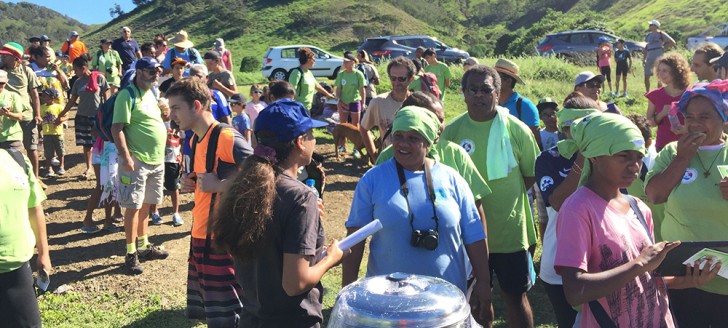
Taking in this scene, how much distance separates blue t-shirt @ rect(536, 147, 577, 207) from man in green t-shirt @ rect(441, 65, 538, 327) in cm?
23

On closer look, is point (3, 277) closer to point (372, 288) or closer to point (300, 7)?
point (372, 288)

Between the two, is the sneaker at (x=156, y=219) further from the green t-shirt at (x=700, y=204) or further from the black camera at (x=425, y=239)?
the green t-shirt at (x=700, y=204)

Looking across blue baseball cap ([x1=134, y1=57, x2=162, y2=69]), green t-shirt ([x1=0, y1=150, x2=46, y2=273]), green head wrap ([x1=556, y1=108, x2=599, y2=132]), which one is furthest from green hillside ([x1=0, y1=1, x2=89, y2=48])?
green head wrap ([x1=556, y1=108, x2=599, y2=132])

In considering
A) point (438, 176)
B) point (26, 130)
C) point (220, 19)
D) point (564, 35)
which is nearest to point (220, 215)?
point (438, 176)

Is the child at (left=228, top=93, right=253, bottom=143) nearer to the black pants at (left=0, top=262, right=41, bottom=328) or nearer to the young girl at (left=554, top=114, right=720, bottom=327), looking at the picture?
the black pants at (left=0, top=262, right=41, bottom=328)

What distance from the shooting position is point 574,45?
27.2 m

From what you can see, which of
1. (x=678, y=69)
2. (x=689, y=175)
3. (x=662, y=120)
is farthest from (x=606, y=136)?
(x=662, y=120)

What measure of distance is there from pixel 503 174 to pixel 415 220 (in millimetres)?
1092

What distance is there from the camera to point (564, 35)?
90.4 ft

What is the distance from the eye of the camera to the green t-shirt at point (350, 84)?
11.3 m

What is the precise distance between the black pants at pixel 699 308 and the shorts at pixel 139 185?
463 centimetres

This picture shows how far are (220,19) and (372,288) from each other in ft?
205

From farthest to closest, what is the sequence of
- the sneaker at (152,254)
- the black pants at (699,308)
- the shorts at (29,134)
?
the shorts at (29,134), the sneaker at (152,254), the black pants at (699,308)

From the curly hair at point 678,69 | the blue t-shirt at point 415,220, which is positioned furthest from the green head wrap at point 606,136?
Answer: the curly hair at point 678,69
